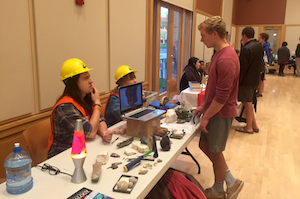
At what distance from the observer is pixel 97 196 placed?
1.17 m

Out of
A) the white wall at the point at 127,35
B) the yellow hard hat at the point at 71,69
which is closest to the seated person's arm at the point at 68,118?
the yellow hard hat at the point at 71,69

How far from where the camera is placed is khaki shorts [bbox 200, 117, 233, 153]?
2006mm

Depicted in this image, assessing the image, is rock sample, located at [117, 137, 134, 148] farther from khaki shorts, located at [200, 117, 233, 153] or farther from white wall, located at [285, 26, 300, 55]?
white wall, located at [285, 26, 300, 55]

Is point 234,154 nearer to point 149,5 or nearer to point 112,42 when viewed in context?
point 112,42

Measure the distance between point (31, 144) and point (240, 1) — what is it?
585 inches

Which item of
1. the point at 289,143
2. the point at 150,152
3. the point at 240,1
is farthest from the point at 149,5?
the point at 240,1

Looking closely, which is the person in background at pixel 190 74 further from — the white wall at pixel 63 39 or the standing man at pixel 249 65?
the white wall at pixel 63 39

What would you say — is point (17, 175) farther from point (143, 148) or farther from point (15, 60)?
point (15, 60)

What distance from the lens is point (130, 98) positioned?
6.61ft

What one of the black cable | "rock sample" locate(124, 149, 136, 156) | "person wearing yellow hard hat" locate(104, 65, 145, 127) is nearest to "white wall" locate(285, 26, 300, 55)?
"person wearing yellow hard hat" locate(104, 65, 145, 127)

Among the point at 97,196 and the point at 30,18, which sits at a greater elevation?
the point at 30,18

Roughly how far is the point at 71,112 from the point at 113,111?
25.5 inches

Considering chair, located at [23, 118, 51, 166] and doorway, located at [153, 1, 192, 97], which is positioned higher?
doorway, located at [153, 1, 192, 97]

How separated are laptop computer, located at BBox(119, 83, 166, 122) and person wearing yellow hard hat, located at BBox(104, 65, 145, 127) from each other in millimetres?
324
